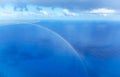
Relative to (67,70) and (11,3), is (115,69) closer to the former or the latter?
(67,70)

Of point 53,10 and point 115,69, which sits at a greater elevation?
point 53,10

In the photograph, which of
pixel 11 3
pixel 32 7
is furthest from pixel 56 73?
pixel 11 3

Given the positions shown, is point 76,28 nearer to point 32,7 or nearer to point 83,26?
point 83,26

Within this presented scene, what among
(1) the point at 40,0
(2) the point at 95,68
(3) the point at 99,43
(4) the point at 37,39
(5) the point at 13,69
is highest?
(1) the point at 40,0

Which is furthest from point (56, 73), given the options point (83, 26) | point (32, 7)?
point (32, 7)

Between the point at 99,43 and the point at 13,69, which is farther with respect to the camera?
the point at 99,43

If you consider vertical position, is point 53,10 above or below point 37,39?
above
